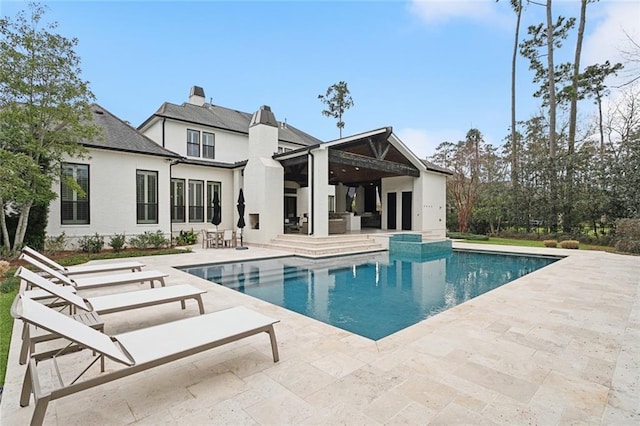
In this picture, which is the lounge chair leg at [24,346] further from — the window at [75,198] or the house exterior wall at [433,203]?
the house exterior wall at [433,203]

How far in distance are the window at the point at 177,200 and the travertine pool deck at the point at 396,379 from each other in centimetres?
1237

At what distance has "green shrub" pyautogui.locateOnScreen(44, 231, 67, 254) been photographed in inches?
444

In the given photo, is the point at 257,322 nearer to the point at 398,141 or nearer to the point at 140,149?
the point at 140,149

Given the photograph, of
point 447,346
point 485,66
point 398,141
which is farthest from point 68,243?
point 485,66

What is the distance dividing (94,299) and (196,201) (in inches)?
531

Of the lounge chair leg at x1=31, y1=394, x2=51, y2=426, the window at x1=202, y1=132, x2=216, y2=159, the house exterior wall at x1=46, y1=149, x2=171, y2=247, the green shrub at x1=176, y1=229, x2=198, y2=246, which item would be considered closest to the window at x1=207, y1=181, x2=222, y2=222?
the green shrub at x1=176, y1=229, x2=198, y2=246

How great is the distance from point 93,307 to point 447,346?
4.53 metres

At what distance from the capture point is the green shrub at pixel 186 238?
15234mm

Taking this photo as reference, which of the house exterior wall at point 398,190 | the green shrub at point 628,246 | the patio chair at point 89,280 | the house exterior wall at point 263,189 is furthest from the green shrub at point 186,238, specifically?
the green shrub at point 628,246

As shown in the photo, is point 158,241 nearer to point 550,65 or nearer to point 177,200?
point 177,200

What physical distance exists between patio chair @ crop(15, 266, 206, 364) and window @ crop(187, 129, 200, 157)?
15.6 metres

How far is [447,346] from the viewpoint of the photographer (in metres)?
3.78

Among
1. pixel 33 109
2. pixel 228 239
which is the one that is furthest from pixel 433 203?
pixel 33 109

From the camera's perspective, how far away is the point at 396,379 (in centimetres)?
302
